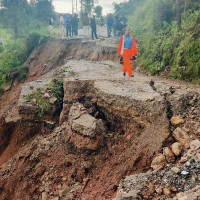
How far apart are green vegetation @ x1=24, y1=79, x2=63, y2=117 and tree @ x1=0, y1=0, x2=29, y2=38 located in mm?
15099

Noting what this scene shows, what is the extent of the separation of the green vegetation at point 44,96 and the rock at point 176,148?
188 inches

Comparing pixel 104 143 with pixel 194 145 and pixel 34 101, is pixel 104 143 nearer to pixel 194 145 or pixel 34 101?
pixel 194 145

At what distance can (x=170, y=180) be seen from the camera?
3303mm

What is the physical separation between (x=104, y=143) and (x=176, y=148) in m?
1.98

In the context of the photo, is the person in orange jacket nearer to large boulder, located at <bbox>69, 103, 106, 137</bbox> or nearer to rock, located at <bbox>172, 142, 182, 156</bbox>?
large boulder, located at <bbox>69, 103, 106, 137</bbox>

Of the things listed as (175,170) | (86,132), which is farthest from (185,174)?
(86,132)

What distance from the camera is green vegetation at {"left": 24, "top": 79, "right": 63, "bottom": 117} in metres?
7.56

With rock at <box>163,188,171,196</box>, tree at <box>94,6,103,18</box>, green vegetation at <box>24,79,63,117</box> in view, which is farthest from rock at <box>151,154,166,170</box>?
tree at <box>94,6,103,18</box>

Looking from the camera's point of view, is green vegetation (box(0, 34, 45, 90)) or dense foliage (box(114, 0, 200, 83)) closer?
dense foliage (box(114, 0, 200, 83))

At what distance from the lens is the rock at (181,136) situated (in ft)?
13.5

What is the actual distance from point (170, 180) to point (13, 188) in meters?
4.60

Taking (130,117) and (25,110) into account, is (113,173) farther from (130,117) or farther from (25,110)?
(25,110)

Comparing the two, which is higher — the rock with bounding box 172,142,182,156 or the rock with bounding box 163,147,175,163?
the rock with bounding box 172,142,182,156

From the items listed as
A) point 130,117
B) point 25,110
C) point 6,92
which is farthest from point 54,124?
point 6,92
